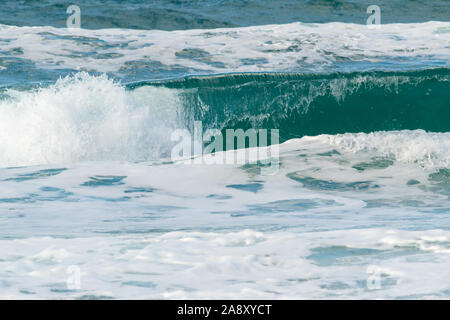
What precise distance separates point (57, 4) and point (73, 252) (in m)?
15.1

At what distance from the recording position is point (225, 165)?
26.1 feet

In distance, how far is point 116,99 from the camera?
9.37 m

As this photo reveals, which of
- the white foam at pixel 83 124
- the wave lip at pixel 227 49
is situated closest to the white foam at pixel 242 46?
the wave lip at pixel 227 49

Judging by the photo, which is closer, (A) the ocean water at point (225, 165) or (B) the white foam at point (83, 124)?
(A) the ocean water at point (225, 165)

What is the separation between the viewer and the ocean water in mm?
4129

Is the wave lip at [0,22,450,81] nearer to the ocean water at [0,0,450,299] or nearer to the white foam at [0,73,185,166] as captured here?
the ocean water at [0,0,450,299]

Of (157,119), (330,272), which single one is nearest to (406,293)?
(330,272)

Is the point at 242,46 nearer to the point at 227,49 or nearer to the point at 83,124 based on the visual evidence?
the point at 227,49

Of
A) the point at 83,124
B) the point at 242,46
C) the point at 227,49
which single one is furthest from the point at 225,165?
the point at 242,46

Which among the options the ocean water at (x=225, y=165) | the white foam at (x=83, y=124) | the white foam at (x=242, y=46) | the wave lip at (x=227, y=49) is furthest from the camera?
the white foam at (x=242, y=46)

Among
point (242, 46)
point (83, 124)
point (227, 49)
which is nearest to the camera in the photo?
point (83, 124)

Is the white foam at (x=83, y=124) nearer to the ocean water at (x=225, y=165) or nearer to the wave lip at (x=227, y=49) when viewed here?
the ocean water at (x=225, y=165)

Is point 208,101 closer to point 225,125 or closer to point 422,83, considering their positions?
point 225,125

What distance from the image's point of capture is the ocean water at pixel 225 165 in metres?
4.13
